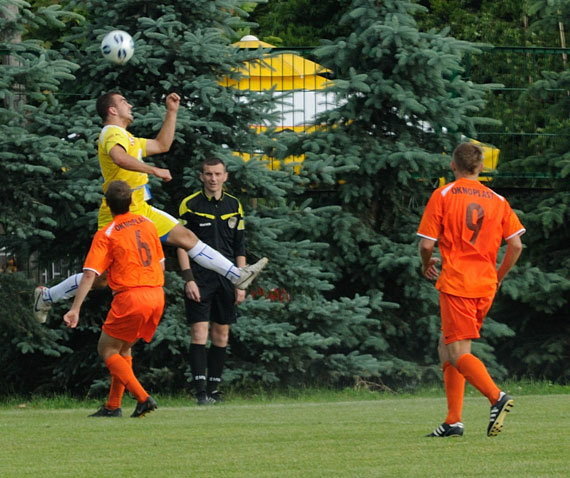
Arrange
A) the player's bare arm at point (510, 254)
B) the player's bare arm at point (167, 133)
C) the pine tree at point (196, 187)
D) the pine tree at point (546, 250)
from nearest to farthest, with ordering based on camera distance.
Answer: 1. the player's bare arm at point (510, 254)
2. the player's bare arm at point (167, 133)
3. the pine tree at point (196, 187)
4. the pine tree at point (546, 250)

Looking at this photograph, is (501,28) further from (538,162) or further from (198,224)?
(198,224)

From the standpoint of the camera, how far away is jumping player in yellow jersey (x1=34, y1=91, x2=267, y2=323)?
9977 millimetres

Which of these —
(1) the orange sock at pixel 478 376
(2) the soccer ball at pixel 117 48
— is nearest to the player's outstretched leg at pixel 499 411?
(1) the orange sock at pixel 478 376

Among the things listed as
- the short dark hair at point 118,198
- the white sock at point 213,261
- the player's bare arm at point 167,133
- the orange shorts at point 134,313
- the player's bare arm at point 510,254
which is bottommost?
the orange shorts at point 134,313

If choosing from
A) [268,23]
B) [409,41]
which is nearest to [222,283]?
[409,41]

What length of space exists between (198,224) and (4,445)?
4.33 metres

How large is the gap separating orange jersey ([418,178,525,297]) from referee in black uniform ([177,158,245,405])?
12.9 ft

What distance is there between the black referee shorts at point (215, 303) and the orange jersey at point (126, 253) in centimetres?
242

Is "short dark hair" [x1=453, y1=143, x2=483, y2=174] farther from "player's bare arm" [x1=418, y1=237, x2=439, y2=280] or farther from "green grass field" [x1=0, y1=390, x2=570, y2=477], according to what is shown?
"green grass field" [x1=0, y1=390, x2=570, y2=477]

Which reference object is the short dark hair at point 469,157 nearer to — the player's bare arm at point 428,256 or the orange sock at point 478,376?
the player's bare arm at point 428,256

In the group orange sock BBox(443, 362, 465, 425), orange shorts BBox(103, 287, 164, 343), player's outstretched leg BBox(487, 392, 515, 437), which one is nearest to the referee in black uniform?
orange shorts BBox(103, 287, 164, 343)

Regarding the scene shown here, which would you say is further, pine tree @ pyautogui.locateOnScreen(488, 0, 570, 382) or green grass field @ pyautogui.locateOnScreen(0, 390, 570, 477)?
pine tree @ pyautogui.locateOnScreen(488, 0, 570, 382)

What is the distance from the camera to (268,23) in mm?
33750

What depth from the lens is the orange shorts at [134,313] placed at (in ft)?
29.8
